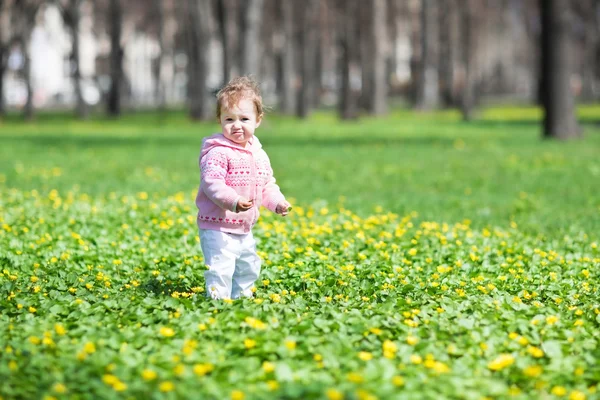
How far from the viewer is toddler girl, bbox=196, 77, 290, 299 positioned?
6.16m

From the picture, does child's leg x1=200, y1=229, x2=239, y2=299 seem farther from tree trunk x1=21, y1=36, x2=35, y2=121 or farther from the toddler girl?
tree trunk x1=21, y1=36, x2=35, y2=121

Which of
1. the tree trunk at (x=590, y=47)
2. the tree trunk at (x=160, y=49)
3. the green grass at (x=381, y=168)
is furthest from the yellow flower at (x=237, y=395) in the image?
the tree trunk at (x=590, y=47)

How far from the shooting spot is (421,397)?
436cm

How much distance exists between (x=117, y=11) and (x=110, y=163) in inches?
→ 982

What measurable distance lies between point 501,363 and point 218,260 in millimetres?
2147

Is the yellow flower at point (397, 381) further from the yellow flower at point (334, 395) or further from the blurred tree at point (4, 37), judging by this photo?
the blurred tree at point (4, 37)

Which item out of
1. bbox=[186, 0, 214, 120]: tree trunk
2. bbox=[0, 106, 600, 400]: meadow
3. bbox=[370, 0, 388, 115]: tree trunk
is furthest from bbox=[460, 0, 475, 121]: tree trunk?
bbox=[0, 106, 600, 400]: meadow

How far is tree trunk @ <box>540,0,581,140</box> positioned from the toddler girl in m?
18.1

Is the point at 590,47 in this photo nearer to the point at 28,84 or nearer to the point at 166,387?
the point at 28,84

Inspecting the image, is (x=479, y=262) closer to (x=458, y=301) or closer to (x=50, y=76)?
(x=458, y=301)

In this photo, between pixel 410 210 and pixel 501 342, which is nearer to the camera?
pixel 501 342

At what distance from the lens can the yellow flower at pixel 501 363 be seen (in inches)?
194

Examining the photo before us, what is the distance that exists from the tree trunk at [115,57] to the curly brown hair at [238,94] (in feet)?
120

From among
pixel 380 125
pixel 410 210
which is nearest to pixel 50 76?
pixel 380 125
